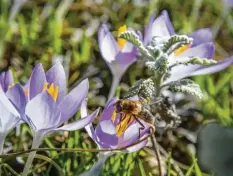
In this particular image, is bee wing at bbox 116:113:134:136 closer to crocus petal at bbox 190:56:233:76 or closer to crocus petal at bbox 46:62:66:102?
crocus petal at bbox 46:62:66:102

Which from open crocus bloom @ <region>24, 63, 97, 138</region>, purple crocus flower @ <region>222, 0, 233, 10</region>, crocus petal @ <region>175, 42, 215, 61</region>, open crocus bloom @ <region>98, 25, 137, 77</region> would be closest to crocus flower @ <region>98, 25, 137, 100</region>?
open crocus bloom @ <region>98, 25, 137, 77</region>

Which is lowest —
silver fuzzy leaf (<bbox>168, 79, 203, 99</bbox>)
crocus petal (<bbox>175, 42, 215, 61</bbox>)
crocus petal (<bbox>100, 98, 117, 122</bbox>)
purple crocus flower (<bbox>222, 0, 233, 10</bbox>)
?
purple crocus flower (<bbox>222, 0, 233, 10</bbox>)

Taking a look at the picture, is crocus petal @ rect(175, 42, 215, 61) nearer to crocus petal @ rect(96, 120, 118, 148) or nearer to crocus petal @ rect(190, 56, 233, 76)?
crocus petal @ rect(190, 56, 233, 76)

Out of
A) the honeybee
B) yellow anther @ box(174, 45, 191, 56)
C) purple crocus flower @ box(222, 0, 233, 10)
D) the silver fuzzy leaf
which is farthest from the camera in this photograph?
purple crocus flower @ box(222, 0, 233, 10)

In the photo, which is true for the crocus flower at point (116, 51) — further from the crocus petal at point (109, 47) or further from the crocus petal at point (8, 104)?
the crocus petal at point (8, 104)

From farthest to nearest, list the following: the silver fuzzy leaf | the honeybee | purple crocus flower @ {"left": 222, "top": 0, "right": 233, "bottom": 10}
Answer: purple crocus flower @ {"left": 222, "top": 0, "right": 233, "bottom": 10} → the silver fuzzy leaf → the honeybee

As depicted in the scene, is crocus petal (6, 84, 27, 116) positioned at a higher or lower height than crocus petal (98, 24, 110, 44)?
higher

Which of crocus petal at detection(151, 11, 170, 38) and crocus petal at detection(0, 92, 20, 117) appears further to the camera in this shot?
crocus petal at detection(151, 11, 170, 38)
